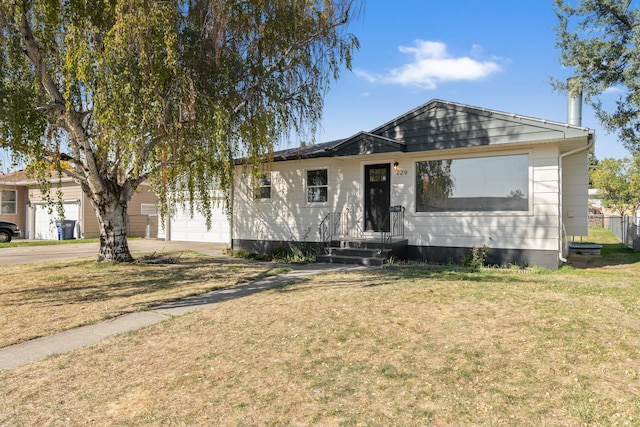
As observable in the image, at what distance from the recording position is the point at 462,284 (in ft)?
23.9

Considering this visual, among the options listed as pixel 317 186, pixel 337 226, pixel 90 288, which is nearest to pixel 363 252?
pixel 337 226

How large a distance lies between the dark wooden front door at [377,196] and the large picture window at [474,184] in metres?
0.93

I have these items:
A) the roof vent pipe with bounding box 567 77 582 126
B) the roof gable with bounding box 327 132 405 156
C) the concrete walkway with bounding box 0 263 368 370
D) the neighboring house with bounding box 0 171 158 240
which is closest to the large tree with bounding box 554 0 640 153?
the roof vent pipe with bounding box 567 77 582 126

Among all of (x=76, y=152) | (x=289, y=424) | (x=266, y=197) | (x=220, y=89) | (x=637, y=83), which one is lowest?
(x=289, y=424)

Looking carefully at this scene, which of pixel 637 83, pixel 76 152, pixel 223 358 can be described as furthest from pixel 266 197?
pixel 637 83

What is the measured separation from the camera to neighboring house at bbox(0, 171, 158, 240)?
22.3 meters

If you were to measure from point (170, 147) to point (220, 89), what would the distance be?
5.00ft

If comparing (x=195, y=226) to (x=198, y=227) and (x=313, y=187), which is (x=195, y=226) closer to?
(x=198, y=227)

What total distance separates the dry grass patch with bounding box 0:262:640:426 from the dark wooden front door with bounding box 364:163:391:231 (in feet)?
19.0

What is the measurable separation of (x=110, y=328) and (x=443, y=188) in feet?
27.9

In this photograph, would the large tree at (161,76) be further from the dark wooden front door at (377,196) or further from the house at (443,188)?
the dark wooden front door at (377,196)

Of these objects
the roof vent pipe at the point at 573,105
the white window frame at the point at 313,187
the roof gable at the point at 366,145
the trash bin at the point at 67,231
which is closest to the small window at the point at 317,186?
the white window frame at the point at 313,187

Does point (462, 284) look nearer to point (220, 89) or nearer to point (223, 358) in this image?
point (223, 358)

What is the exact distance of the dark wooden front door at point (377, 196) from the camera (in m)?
11.7
